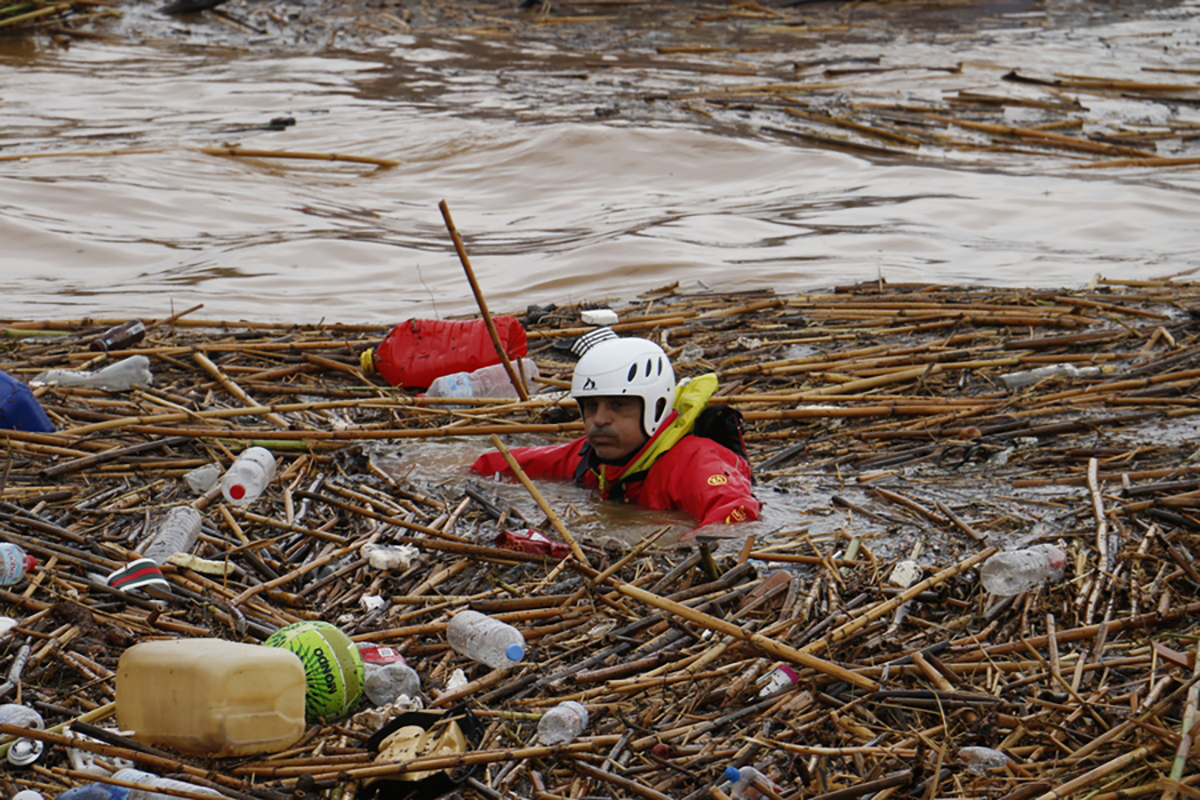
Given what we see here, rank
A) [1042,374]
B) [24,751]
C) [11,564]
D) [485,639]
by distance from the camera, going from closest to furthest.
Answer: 1. [24,751]
2. [485,639]
3. [11,564]
4. [1042,374]

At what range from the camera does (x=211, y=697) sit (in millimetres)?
2959

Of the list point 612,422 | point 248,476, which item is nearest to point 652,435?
point 612,422

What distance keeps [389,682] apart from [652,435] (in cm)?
213

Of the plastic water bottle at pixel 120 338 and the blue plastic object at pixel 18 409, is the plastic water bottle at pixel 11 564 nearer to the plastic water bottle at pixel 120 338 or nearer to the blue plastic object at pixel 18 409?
A: the blue plastic object at pixel 18 409

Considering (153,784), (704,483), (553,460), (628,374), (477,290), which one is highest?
(477,290)

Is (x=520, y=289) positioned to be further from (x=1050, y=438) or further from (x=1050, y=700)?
(x=1050, y=700)

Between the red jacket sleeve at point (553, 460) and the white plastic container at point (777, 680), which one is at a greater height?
the white plastic container at point (777, 680)

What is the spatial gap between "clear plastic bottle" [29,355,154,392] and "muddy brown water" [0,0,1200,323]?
2.04 meters

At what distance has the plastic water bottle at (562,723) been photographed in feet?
10.4

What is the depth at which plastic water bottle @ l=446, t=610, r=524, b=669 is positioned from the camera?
11.4ft

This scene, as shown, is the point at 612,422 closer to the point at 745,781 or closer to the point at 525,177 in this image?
the point at 745,781

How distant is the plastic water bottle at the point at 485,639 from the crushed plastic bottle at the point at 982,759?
1.28 m

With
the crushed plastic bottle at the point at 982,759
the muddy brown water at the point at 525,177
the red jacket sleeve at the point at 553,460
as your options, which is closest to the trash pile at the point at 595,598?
the crushed plastic bottle at the point at 982,759

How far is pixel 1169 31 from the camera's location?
23.8 metres
